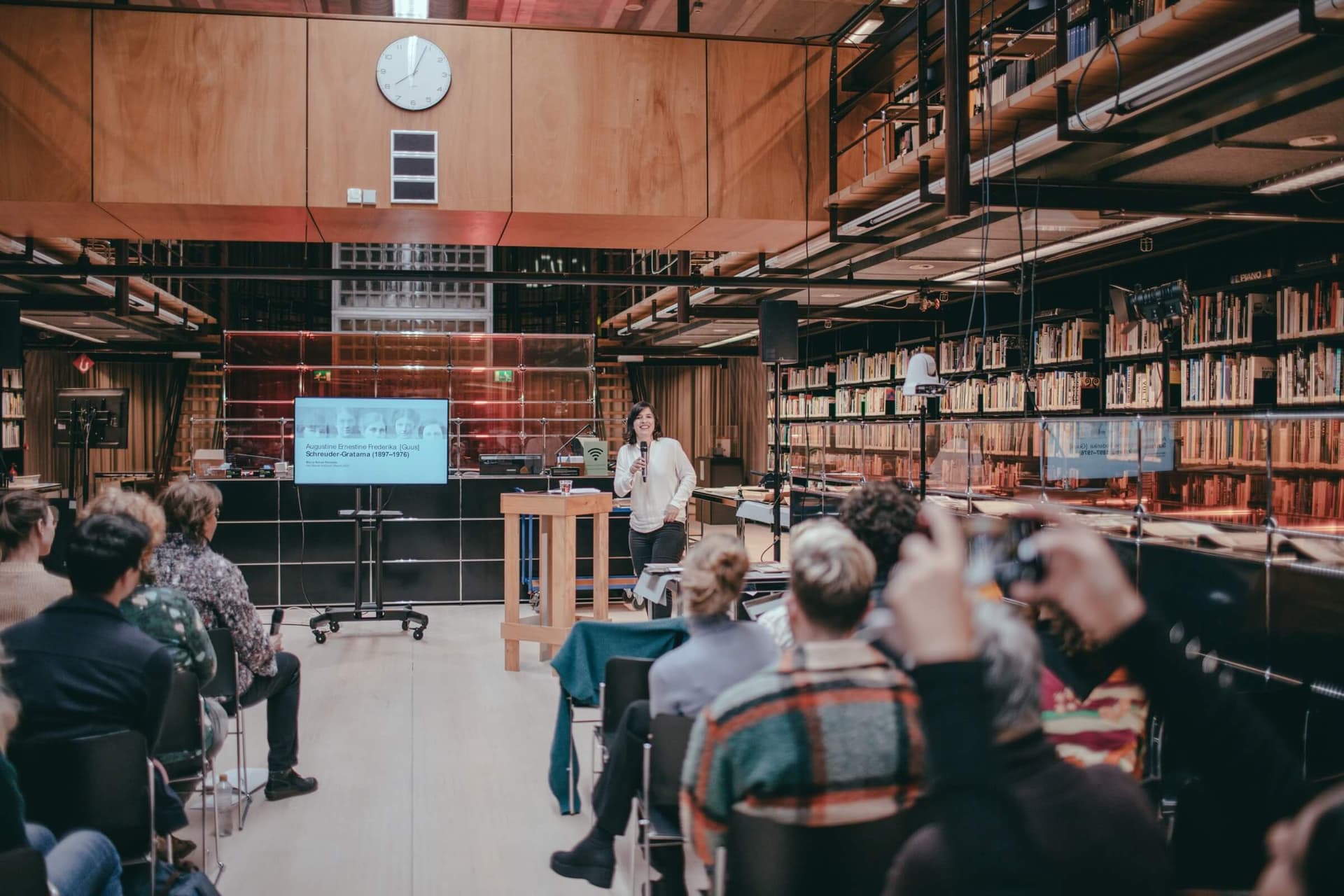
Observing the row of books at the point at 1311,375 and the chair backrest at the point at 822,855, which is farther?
the row of books at the point at 1311,375

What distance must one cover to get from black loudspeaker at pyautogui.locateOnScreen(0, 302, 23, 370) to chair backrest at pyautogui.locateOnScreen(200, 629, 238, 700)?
17.8ft

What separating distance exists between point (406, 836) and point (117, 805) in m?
1.40

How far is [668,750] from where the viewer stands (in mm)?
2359

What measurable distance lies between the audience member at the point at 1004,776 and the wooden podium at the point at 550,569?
4695mm

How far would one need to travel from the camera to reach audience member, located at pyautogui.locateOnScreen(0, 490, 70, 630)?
284cm

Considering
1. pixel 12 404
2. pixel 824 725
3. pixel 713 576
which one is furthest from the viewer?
pixel 12 404

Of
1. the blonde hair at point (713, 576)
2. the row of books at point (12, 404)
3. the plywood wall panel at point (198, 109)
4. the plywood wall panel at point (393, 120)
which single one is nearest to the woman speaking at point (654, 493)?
the plywood wall panel at point (393, 120)

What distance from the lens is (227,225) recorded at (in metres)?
6.05

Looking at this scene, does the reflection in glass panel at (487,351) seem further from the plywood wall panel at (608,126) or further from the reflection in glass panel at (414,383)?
the plywood wall panel at (608,126)

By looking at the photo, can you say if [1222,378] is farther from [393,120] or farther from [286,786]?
[286,786]

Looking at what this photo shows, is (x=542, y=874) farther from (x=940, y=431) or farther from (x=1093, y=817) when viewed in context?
(x=940, y=431)

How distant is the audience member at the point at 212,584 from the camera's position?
3.45 m

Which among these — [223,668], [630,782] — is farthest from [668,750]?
[223,668]

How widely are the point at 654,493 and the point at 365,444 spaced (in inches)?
83.4
